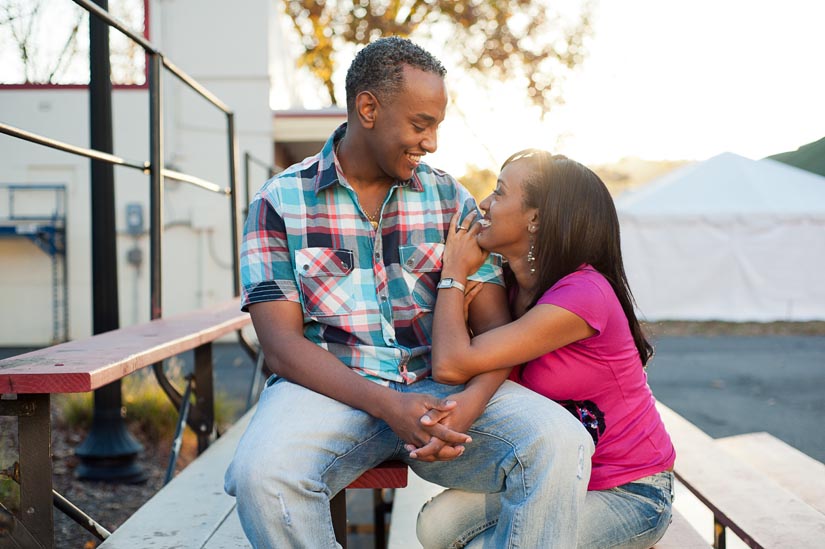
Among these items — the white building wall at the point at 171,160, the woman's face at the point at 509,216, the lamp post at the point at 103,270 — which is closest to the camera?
the woman's face at the point at 509,216

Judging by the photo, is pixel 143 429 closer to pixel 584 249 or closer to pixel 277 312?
pixel 277 312

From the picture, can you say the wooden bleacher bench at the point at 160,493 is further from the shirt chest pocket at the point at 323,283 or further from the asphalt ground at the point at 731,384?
the asphalt ground at the point at 731,384

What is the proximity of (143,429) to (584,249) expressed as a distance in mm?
3910

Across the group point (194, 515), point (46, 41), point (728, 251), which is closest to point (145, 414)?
point (194, 515)

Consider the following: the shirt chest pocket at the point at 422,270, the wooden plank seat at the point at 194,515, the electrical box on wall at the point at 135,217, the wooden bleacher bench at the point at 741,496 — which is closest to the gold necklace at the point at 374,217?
the shirt chest pocket at the point at 422,270

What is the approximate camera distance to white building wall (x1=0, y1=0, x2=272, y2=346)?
10.8 metres

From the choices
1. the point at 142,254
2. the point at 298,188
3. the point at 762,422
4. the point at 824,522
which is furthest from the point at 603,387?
the point at 142,254

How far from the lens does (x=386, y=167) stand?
248cm

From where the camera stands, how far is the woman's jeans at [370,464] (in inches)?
74.2

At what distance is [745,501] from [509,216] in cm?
112

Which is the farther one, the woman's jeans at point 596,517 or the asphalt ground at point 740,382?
the asphalt ground at point 740,382

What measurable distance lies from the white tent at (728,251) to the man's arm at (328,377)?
494 inches

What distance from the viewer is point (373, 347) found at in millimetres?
2346

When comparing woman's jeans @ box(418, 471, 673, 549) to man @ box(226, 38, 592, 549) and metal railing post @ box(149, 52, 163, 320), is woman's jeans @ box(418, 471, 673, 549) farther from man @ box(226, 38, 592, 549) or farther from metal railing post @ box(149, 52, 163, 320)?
metal railing post @ box(149, 52, 163, 320)
